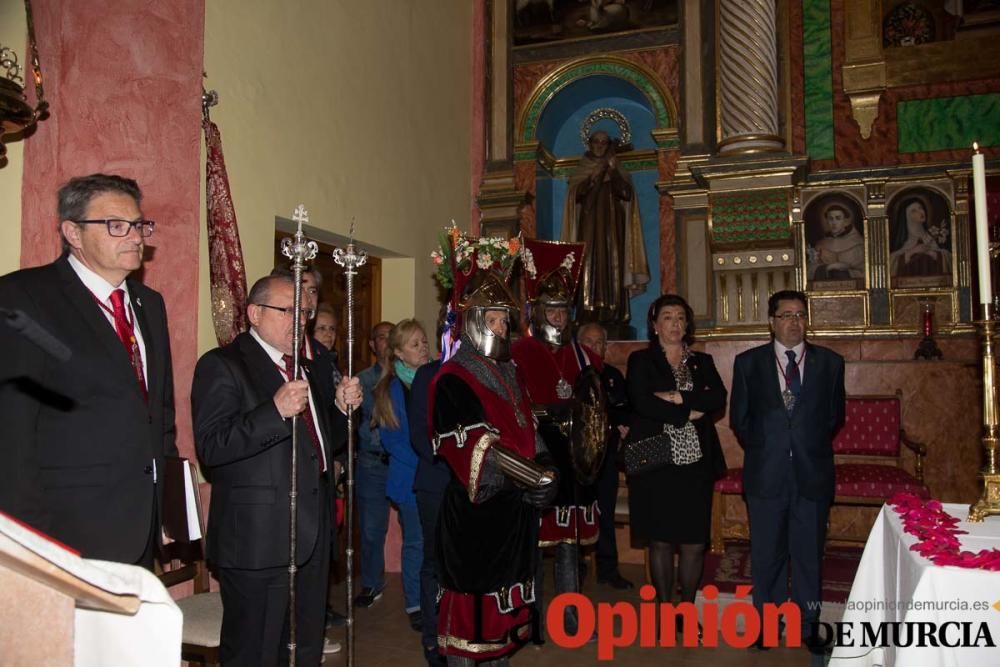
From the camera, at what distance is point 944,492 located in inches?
253

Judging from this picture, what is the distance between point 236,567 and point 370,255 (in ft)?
Result: 13.9

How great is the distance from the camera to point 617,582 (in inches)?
230

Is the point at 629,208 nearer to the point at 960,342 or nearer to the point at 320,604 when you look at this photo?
the point at 960,342

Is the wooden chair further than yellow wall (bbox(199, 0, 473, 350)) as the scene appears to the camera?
No

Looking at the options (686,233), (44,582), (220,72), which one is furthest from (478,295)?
(686,233)

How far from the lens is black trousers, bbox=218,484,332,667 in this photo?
2766 millimetres

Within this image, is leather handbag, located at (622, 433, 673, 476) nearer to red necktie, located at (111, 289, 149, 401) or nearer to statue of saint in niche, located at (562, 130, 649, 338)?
red necktie, located at (111, 289, 149, 401)

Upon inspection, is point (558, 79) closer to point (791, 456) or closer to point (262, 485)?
point (791, 456)

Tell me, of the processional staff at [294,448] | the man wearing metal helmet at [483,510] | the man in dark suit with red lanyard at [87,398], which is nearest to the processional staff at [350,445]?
the processional staff at [294,448]

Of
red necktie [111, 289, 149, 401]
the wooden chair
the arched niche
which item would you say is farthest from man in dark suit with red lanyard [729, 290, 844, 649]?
the arched niche

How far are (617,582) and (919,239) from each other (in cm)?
439

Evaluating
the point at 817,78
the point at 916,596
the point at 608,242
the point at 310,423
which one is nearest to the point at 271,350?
the point at 310,423

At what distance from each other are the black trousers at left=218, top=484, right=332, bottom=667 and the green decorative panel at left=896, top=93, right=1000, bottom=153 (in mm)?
6885

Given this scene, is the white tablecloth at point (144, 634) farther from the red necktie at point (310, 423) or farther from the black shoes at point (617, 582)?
the black shoes at point (617, 582)
